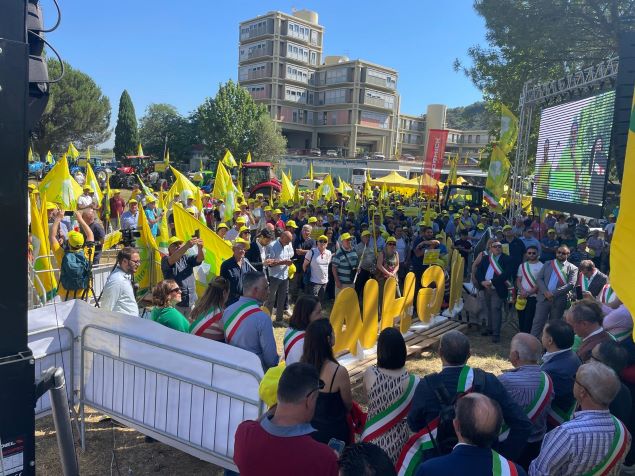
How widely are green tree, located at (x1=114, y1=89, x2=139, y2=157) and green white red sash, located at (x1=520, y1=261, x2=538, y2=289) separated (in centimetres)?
5594

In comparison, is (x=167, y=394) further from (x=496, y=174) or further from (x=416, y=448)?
(x=496, y=174)

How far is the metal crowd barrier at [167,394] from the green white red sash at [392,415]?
84cm

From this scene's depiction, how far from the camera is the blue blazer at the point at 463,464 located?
2.07 m

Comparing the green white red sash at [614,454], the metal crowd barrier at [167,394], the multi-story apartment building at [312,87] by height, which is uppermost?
the multi-story apartment building at [312,87]

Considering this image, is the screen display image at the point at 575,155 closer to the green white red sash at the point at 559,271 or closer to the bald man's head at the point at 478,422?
the green white red sash at the point at 559,271

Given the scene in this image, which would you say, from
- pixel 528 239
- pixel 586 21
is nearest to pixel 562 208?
pixel 528 239

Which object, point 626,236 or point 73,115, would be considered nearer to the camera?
point 626,236

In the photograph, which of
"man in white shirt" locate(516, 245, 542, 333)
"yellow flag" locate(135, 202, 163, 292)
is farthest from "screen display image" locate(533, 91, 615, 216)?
"yellow flag" locate(135, 202, 163, 292)

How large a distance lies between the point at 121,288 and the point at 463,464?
3.90m

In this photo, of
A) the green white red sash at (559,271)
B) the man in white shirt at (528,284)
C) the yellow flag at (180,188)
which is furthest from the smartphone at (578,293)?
the yellow flag at (180,188)

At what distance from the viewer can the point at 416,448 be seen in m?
2.80

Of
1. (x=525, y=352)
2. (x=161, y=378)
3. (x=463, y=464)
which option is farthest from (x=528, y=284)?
(x=463, y=464)

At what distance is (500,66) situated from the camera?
19.4 m

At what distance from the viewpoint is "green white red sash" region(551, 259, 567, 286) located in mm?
7172
